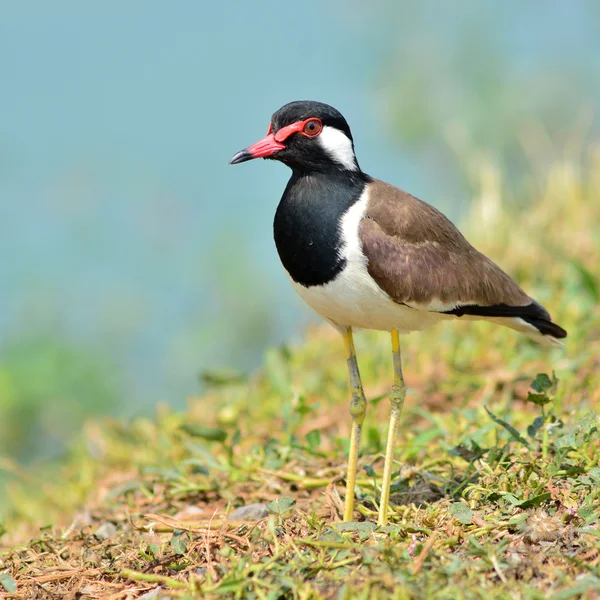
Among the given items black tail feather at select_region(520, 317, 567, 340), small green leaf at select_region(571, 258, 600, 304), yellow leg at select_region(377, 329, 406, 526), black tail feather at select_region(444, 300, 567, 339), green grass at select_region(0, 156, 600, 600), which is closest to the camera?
green grass at select_region(0, 156, 600, 600)

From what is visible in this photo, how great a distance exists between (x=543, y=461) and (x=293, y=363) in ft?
8.64

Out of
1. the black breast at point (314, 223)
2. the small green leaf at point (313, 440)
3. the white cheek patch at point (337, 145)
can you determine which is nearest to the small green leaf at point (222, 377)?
the small green leaf at point (313, 440)

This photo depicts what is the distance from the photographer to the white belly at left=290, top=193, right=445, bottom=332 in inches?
131

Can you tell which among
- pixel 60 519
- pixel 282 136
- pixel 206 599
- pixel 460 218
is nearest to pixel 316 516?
pixel 206 599

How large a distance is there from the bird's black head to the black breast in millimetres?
64

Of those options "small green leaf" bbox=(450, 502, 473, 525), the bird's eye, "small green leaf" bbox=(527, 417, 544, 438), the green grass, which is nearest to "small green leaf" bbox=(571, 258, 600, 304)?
the green grass

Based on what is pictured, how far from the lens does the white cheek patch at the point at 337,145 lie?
3.57 m

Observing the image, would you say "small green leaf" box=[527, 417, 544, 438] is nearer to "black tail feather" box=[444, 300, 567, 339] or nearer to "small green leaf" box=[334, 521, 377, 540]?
"black tail feather" box=[444, 300, 567, 339]

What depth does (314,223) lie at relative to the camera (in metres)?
3.41

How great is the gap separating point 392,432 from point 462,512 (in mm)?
482

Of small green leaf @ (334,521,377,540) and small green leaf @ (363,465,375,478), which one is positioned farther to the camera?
small green leaf @ (363,465,375,478)

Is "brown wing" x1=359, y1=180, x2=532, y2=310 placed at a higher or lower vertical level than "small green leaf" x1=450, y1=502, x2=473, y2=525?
higher

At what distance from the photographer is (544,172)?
24.8 ft

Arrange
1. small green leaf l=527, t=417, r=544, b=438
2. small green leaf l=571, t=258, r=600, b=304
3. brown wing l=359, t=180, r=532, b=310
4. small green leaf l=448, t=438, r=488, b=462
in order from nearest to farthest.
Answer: brown wing l=359, t=180, r=532, b=310 → small green leaf l=527, t=417, r=544, b=438 → small green leaf l=448, t=438, r=488, b=462 → small green leaf l=571, t=258, r=600, b=304
